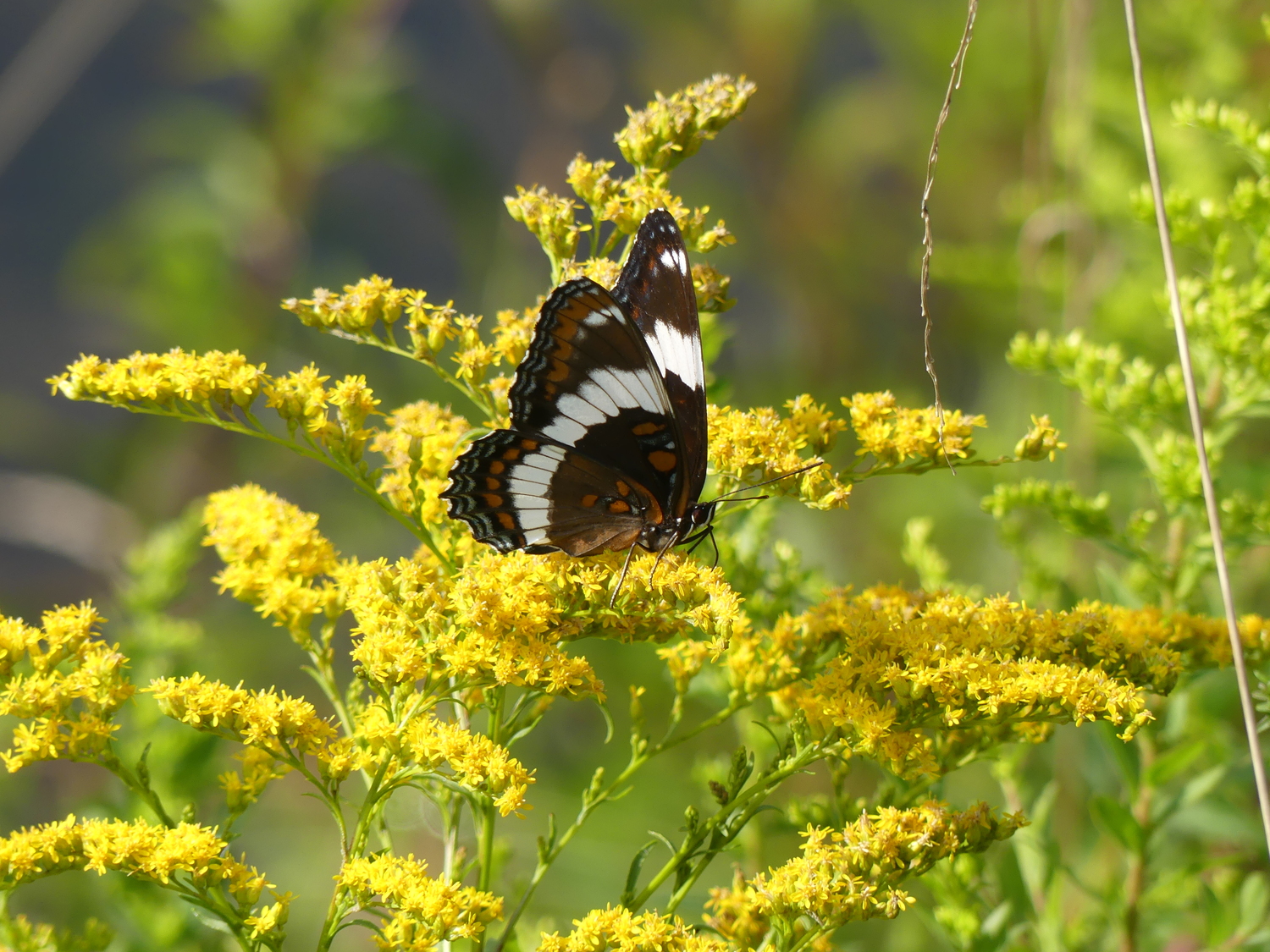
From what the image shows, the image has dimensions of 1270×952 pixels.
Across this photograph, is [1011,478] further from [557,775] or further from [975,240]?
[975,240]

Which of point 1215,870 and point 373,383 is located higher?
point 373,383

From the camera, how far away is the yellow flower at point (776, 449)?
5.76ft

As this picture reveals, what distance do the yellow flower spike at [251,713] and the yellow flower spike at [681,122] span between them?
3.61 ft

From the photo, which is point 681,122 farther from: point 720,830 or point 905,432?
point 720,830

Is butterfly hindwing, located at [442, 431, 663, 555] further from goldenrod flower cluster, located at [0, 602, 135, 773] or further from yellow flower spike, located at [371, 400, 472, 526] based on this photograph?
goldenrod flower cluster, located at [0, 602, 135, 773]

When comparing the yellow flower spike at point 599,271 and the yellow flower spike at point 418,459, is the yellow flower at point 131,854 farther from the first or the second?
the yellow flower spike at point 599,271

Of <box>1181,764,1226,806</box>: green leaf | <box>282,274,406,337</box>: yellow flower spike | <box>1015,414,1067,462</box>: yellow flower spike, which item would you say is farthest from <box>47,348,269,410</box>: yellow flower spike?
<box>1181,764,1226,806</box>: green leaf

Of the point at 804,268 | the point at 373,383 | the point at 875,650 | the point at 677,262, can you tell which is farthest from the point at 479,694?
the point at 804,268

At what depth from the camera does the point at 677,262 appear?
70.6 inches

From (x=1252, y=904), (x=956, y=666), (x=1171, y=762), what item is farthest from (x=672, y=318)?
(x=1252, y=904)

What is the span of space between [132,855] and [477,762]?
19.2 inches

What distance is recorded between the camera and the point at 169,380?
177cm

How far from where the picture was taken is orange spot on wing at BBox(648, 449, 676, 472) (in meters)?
2.01

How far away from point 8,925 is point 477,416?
364cm
